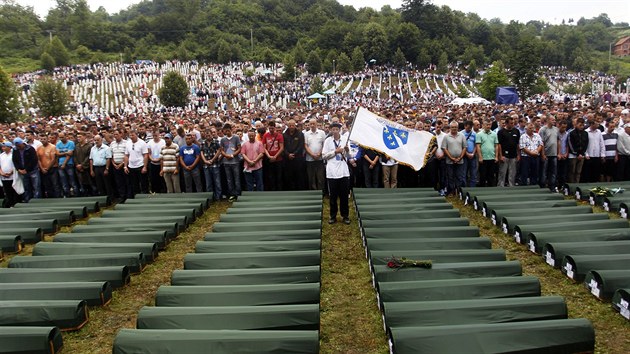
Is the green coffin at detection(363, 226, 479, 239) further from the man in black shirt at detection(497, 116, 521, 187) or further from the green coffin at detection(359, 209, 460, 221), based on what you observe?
the man in black shirt at detection(497, 116, 521, 187)

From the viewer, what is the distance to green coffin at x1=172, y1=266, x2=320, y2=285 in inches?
251

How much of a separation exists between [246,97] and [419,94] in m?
21.8

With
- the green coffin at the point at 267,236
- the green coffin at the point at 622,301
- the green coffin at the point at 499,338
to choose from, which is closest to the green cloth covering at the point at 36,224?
the green coffin at the point at 267,236

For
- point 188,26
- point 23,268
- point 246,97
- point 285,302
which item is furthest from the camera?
point 188,26

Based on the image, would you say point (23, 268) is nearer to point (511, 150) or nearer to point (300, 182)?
point (300, 182)

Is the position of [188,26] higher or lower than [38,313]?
higher

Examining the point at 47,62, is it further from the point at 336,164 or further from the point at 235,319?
the point at 235,319

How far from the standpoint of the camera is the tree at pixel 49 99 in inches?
1596

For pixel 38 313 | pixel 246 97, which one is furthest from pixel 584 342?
pixel 246 97

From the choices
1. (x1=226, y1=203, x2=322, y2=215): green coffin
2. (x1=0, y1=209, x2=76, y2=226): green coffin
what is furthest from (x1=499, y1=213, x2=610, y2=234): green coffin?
(x1=0, y1=209, x2=76, y2=226): green coffin

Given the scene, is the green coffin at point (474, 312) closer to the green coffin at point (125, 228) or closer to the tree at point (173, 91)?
the green coffin at point (125, 228)

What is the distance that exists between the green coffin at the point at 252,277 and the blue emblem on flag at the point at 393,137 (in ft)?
17.1

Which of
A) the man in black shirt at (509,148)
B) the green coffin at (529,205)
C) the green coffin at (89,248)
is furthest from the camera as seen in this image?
the man in black shirt at (509,148)

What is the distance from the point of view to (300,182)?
13.1 metres
